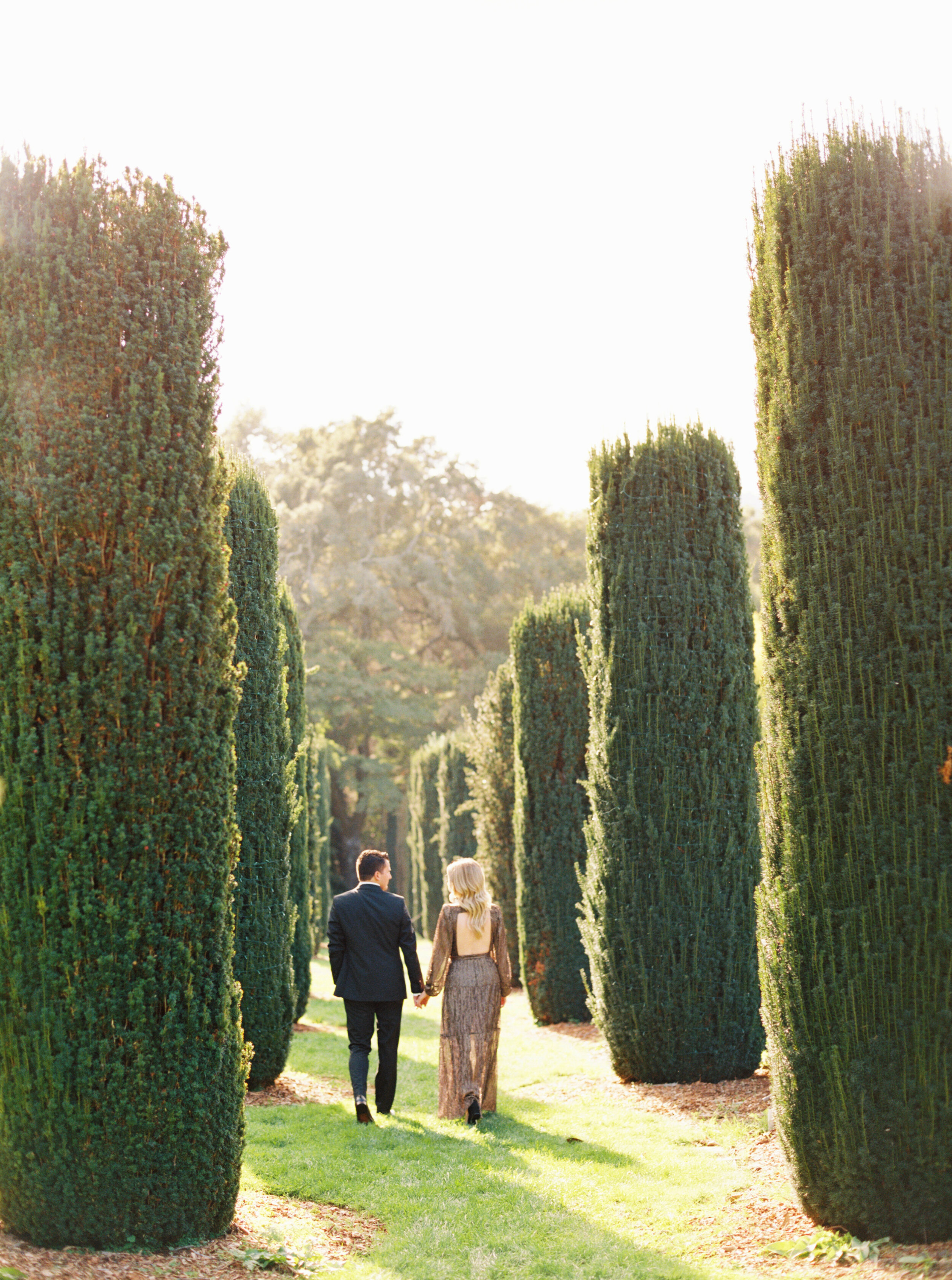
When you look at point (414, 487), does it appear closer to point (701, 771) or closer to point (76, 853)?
point (701, 771)


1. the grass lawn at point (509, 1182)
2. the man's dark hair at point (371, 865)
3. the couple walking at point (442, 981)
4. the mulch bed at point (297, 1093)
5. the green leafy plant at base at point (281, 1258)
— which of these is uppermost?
the man's dark hair at point (371, 865)

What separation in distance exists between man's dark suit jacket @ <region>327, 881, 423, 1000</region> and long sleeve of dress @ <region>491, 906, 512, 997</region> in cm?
57

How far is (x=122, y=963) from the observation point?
443 cm

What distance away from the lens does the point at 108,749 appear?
4.50 m

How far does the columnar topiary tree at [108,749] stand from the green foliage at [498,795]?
30.4 ft

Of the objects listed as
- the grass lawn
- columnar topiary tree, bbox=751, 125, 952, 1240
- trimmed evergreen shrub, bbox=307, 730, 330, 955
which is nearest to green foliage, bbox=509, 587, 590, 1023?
trimmed evergreen shrub, bbox=307, 730, 330, 955

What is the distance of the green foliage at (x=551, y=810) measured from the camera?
11.7 metres

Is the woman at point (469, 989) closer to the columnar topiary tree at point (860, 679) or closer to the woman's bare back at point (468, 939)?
the woman's bare back at point (468, 939)

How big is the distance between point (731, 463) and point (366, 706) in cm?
2542

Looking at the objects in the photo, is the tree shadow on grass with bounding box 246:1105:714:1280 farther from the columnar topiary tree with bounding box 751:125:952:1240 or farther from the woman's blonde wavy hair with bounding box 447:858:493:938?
the woman's blonde wavy hair with bounding box 447:858:493:938

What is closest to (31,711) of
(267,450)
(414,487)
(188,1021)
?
(188,1021)

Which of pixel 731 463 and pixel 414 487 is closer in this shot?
pixel 731 463

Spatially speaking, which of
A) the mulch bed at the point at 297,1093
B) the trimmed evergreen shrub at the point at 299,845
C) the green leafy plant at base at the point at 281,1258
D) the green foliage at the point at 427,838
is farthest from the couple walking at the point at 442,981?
the green foliage at the point at 427,838

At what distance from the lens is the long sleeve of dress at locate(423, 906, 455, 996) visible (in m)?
7.43
